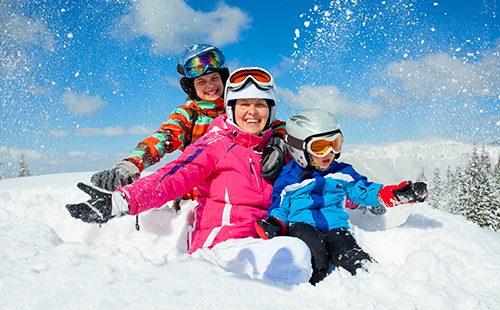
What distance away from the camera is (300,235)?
3682 mm

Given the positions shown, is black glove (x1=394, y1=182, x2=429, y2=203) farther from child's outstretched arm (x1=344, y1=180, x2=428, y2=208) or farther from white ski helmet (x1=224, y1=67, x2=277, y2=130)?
white ski helmet (x1=224, y1=67, x2=277, y2=130)

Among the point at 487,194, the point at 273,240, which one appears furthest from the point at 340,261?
the point at 487,194

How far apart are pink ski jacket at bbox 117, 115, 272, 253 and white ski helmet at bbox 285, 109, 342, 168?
0.32 meters

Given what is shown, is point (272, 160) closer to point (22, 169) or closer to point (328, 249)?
point (328, 249)

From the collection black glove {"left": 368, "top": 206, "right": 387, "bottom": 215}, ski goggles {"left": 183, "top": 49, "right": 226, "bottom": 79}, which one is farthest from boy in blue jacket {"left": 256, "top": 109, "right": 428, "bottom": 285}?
ski goggles {"left": 183, "top": 49, "right": 226, "bottom": 79}

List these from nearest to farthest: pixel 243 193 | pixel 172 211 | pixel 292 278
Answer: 1. pixel 292 278
2. pixel 243 193
3. pixel 172 211

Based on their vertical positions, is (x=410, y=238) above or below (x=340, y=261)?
above

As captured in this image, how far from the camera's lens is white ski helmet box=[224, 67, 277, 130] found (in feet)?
13.9

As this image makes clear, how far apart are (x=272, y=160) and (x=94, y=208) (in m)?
1.85

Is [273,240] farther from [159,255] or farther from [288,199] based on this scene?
[159,255]

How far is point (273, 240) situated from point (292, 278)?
357 mm

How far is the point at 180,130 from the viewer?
200 inches

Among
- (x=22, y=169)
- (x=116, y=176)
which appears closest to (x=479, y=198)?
(x=116, y=176)

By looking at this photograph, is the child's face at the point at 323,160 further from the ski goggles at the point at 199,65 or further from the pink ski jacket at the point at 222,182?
the ski goggles at the point at 199,65
